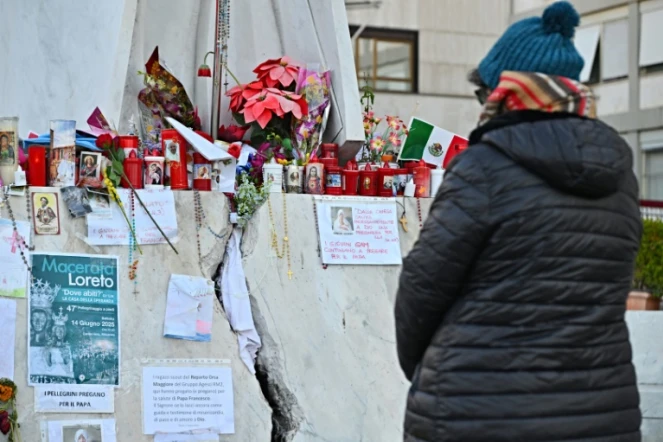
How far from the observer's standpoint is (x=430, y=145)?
20.1 ft

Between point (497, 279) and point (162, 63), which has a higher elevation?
point (162, 63)

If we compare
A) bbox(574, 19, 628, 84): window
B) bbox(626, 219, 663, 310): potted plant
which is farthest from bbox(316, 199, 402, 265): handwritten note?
bbox(574, 19, 628, 84): window

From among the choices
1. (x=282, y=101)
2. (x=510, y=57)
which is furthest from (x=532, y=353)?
(x=282, y=101)

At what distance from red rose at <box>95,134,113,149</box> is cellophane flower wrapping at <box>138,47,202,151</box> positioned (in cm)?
54

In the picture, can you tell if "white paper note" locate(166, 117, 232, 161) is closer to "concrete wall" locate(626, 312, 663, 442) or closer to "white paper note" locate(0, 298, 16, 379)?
"white paper note" locate(0, 298, 16, 379)

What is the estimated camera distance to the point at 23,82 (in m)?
6.38

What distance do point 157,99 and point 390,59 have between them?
17.4 metres

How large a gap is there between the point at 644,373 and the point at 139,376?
10.8 feet

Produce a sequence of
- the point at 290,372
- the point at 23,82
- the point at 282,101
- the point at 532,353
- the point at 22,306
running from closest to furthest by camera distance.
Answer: the point at 532,353 < the point at 22,306 < the point at 290,372 < the point at 282,101 < the point at 23,82

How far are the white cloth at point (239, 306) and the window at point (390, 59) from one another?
1736 cm

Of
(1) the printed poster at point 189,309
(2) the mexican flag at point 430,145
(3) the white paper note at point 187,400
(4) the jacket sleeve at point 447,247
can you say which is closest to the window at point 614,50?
(2) the mexican flag at point 430,145

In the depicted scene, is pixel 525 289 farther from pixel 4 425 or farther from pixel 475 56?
pixel 475 56

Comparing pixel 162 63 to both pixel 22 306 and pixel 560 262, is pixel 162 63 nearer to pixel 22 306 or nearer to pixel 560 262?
pixel 22 306

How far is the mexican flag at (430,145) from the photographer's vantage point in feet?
20.1
